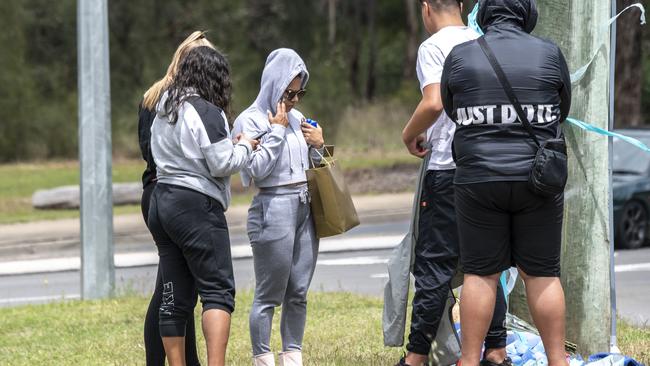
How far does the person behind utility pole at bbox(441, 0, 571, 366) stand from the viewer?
17.3 ft

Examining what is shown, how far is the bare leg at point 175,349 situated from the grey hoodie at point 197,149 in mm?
717

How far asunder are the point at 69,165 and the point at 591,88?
2441 cm

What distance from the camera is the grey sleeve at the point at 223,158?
5699 millimetres

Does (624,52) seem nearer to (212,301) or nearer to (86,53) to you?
(86,53)

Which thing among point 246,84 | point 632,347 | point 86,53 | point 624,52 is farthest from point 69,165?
point 632,347

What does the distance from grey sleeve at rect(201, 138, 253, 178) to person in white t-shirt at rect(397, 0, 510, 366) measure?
0.86 meters

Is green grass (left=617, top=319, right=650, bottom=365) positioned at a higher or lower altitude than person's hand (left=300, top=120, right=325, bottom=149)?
lower

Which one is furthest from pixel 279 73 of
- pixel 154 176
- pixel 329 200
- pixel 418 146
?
pixel 154 176

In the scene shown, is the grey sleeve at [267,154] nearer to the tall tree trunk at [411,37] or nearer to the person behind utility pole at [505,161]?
A: the person behind utility pole at [505,161]

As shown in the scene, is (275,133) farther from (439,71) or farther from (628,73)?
(628,73)

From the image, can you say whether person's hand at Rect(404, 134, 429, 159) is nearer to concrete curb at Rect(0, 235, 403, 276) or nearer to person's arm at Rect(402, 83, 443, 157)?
person's arm at Rect(402, 83, 443, 157)

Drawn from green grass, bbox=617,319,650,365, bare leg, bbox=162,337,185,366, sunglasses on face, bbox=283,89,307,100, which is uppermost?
sunglasses on face, bbox=283,89,307,100

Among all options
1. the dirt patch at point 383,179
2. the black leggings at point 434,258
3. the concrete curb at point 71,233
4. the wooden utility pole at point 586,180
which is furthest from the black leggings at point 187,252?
the dirt patch at point 383,179

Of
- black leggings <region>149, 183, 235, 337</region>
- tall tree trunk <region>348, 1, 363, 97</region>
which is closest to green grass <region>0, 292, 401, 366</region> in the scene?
black leggings <region>149, 183, 235, 337</region>
